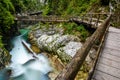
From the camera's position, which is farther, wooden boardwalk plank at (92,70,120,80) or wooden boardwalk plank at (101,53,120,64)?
wooden boardwalk plank at (101,53,120,64)

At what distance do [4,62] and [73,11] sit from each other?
10.3 m

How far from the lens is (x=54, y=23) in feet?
75.0

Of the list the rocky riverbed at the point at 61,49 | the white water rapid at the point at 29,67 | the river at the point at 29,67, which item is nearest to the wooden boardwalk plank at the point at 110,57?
the rocky riverbed at the point at 61,49

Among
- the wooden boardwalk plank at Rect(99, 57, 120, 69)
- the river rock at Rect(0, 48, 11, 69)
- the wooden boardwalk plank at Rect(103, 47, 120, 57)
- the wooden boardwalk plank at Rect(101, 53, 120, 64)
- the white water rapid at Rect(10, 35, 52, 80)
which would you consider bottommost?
the white water rapid at Rect(10, 35, 52, 80)

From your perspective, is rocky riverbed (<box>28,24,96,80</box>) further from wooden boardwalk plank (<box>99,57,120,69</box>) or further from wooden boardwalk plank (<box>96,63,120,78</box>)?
wooden boardwalk plank (<box>96,63,120,78</box>)

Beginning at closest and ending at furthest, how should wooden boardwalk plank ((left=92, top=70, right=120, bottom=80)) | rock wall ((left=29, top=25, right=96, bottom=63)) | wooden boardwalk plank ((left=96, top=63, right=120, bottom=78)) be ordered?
wooden boardwalk plank ((left=92, top=70, right=120, bottom=80))
wooden boardwalk plank ((left=96, top=63, right=120, bottom=78))
rock wall ((left=29, top=25, right=96, bottom=63))

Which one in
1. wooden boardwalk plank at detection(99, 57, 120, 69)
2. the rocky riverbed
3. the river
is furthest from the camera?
the river

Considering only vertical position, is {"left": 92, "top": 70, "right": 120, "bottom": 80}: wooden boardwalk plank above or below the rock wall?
above

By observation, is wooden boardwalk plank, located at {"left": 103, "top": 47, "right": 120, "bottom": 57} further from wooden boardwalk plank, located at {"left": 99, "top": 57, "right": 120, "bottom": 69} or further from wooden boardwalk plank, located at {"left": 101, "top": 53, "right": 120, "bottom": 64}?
wooden boardwalk plank, located at {"left": 99, "top": 57, "right": 120, "bottom": 69}

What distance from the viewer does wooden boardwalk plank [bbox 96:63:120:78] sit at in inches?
152

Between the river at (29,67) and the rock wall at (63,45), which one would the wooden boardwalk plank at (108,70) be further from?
the river at (29,67)

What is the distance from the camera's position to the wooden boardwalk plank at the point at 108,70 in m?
3.86

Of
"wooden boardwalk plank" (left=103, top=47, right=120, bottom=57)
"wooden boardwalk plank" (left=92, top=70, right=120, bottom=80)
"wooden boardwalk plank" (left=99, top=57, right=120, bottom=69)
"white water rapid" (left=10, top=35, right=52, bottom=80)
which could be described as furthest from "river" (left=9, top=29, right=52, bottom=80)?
"wooden boardwalk plank" (left=92, top=70, right=120, bottom=80)

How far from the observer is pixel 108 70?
405cm
